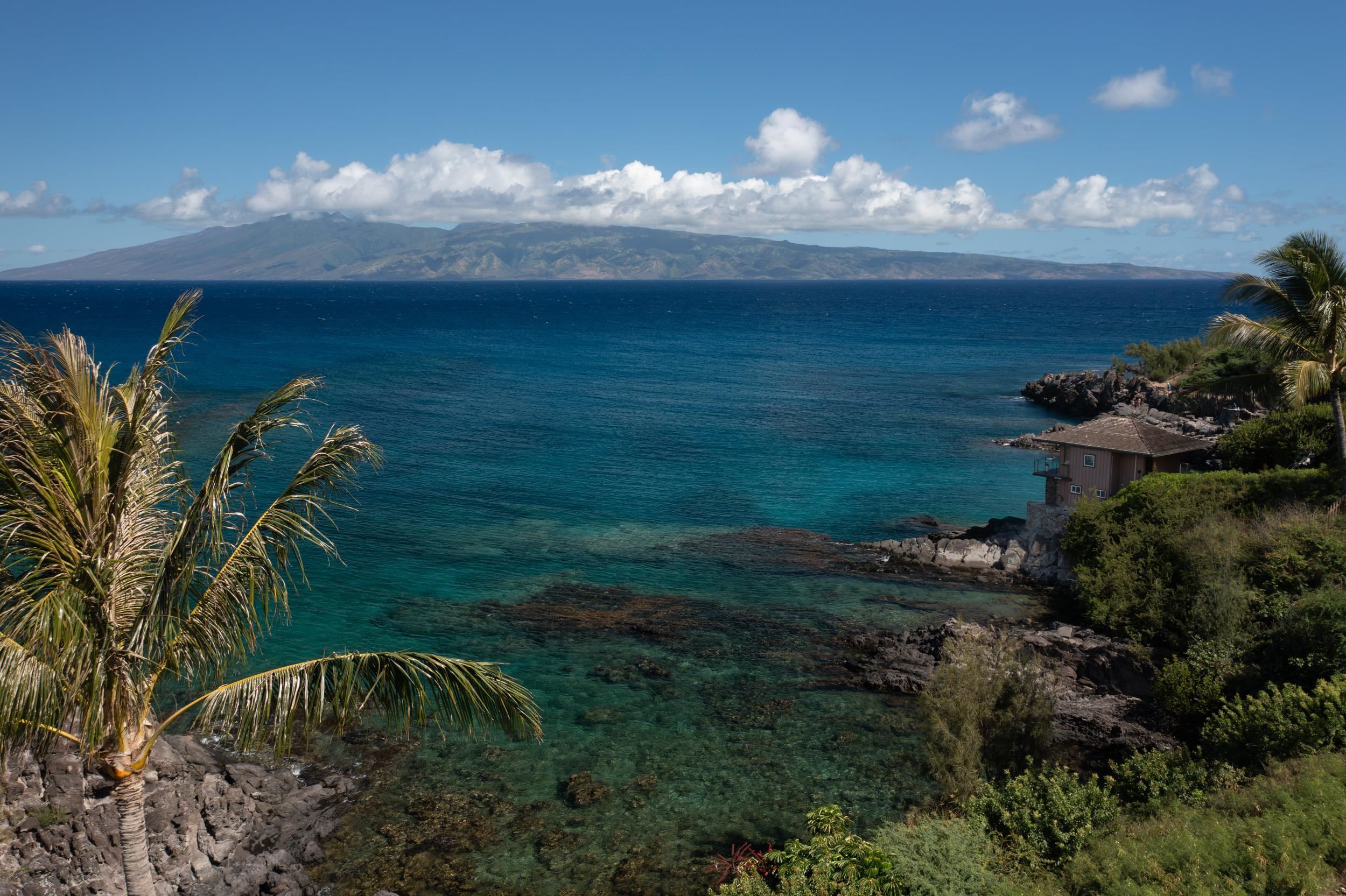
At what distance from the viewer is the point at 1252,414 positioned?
48.5 meters

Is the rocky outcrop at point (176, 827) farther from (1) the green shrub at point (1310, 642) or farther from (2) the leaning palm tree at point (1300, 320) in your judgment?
(2) the leaning palm tree at point (1300, 320)

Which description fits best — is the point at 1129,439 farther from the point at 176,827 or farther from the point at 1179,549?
the point at 176,827

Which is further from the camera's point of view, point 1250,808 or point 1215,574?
point 1215,574

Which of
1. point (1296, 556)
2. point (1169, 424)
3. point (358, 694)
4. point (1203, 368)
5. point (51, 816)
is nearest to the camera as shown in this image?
point (358, 694)

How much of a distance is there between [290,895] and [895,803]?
13563 millimetres

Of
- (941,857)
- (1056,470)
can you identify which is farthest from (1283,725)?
(1056,470)

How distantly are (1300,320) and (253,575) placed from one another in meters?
28.7

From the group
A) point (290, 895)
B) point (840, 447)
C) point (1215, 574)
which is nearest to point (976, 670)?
point (1215, 574)

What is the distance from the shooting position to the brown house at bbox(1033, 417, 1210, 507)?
36750mm

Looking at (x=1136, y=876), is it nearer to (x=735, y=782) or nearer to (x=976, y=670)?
(x=976, y=670)

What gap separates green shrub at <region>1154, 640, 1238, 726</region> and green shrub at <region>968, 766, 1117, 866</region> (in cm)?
756

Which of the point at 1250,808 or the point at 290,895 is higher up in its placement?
the point at 1250,808

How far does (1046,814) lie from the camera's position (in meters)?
16.5

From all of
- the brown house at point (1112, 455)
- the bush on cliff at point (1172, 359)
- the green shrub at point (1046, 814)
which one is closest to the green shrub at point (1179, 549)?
the brown house at point (1112, 455)
